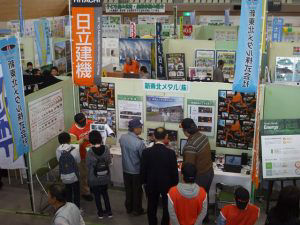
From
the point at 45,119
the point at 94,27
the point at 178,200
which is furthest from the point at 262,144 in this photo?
the point at 45,119

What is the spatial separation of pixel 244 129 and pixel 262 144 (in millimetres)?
519

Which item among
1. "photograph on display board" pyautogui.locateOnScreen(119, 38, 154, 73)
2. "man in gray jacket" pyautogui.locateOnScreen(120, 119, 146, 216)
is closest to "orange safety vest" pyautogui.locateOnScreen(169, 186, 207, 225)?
"man in gray jacket" pyautogui.locateOnScreen(120, 119, 146, 216)

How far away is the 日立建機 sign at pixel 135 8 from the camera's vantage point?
16.7 metres

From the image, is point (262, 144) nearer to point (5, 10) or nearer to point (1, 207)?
point (1, 207)

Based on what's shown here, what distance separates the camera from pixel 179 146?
5262 mm

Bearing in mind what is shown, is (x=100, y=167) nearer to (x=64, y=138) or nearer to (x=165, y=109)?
(x=64, y=138)

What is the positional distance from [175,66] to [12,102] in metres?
A: 4.55

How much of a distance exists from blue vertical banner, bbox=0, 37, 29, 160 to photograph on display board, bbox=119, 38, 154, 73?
5669mm

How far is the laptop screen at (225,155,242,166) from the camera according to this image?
4.93m

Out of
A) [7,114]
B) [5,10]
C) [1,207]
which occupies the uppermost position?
[5,10]

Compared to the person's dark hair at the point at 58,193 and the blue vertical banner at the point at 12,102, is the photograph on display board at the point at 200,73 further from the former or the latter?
the person's dark hair at the point at 58,193

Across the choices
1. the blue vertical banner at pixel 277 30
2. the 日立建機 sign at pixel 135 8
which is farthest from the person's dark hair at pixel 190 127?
the 日立建機 sign at pixel 135 8

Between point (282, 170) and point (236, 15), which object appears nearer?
point (282, 170)

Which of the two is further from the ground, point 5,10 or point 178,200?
point 5,10
